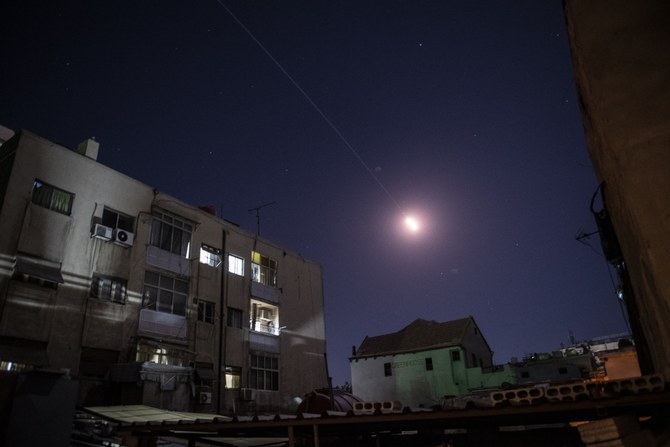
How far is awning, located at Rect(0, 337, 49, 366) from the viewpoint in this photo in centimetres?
1662

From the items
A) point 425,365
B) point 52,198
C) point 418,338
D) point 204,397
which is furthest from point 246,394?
point 418,338

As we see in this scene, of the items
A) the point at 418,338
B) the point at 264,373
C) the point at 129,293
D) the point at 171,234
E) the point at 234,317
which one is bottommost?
the point at 264,373

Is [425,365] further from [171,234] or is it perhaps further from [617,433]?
[617,433]

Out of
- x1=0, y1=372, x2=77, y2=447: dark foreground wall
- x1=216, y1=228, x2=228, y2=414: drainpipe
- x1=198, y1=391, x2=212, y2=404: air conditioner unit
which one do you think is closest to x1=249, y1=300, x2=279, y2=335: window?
x1=216, y1=228, x2=228, y2=414: drainpipe

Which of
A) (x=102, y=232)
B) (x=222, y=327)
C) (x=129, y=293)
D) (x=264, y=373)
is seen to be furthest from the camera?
(x=264, y=373)

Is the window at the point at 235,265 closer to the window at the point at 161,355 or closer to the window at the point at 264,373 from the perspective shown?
the window at the point at 264,373

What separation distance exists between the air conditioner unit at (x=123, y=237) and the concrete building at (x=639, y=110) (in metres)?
21.0

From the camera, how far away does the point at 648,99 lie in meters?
7.49

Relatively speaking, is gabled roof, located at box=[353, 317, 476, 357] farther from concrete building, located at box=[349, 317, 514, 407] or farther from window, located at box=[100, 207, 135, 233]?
window, located at box=[100, 207, 135, 233]

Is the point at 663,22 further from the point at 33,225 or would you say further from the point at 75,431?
the point at 33,225

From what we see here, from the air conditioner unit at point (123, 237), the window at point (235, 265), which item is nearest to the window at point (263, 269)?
the window at point (235, 265)

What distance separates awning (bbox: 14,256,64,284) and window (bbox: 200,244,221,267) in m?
8.96

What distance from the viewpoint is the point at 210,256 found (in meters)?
27.9

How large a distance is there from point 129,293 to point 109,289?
979 mm
